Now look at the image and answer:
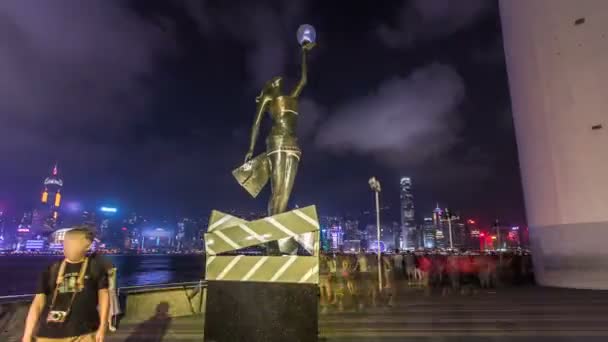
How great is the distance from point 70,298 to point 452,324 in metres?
6.76

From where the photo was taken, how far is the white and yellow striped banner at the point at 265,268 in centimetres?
361

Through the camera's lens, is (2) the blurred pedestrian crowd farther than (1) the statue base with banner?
Yes

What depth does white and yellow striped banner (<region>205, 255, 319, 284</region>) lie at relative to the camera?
3613 millimetres

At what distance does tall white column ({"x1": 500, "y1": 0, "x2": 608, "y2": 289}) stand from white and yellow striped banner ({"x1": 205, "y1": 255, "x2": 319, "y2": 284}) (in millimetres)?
15220

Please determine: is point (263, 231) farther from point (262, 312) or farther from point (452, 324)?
point (452, 324)

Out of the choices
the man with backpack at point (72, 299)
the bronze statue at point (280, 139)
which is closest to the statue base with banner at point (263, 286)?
the man with backpack at point (72, 299)

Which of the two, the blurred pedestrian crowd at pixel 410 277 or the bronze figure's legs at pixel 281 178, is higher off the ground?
the bronze figure's legs at pixel 281 178

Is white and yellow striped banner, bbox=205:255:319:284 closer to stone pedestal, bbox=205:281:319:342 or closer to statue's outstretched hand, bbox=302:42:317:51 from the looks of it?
stone pedestal, bbox=205:281:319:342

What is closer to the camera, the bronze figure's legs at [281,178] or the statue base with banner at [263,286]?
the statue base with banner at [263,286]

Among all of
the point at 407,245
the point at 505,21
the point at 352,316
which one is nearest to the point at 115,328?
the point at 352,316

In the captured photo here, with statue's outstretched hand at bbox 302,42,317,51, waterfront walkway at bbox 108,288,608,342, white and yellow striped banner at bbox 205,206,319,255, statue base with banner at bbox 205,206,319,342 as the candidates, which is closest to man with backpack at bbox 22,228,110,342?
statue base with banner at bbox 205,206,319,342

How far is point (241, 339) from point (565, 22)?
18.4 meters

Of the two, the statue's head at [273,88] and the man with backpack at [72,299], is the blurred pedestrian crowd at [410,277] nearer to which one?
the statue's head at [273,88]

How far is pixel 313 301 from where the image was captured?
357cm
